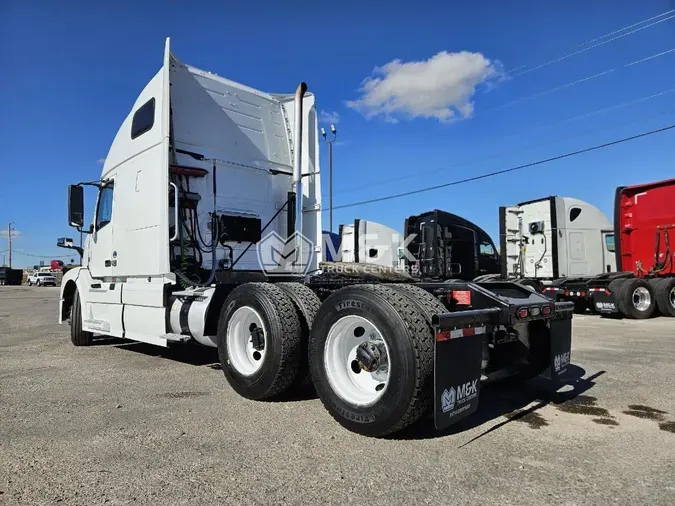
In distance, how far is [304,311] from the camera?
458 centimetres

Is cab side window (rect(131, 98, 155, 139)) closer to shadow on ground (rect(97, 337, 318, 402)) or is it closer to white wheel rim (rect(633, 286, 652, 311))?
shadow on ground (rect(97, 337, 318, 402))

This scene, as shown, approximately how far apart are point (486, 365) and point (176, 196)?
4.03 m

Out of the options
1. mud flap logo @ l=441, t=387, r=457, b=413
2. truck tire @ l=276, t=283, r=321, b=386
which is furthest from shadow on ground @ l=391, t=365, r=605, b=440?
truck tire @ l=276, t=283, r=321, b=386

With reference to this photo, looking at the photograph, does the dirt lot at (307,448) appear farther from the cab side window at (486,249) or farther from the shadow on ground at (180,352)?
the cab side window at (486,249)

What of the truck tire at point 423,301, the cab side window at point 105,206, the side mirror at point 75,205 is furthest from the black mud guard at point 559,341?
the side mirror at point 75,205

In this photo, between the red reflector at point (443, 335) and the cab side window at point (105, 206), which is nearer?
the red reflector at point (443, 335)

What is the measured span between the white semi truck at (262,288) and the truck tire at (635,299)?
29.5 feet

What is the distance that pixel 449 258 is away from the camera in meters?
16.5

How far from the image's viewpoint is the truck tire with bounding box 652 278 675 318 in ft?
41.8

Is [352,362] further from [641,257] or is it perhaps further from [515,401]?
[641,257]

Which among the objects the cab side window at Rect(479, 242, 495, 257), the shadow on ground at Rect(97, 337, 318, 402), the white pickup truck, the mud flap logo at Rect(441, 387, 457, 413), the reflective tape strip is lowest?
the shadow on ground at Rect(97, 337, 318, 402)

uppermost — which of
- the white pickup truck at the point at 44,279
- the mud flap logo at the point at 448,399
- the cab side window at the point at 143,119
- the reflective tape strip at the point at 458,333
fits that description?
the cab side window at the point at 143,119

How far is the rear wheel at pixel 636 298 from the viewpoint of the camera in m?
12.4

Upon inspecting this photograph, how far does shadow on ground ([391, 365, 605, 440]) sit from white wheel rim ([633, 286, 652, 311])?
26.4 feet
